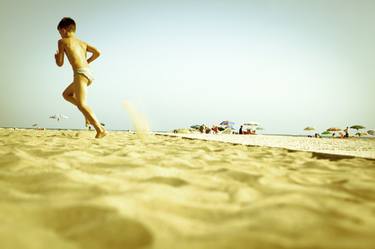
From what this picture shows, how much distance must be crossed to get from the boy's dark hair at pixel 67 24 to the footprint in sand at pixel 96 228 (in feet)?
12.8

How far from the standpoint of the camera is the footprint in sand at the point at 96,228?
2.53ft

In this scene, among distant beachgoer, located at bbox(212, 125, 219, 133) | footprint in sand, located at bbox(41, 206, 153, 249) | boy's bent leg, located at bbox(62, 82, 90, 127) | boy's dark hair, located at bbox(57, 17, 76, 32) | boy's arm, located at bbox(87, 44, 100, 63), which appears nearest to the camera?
footprint in sand, located at bbox(41, 206, 153, 249)

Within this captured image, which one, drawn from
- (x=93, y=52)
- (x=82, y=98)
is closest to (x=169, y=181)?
(x=82, y=98)

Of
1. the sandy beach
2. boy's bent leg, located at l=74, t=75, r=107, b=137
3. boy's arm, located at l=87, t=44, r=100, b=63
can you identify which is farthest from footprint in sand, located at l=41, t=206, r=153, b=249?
boy's arm, located at l=87, t=44, r=100, b=63

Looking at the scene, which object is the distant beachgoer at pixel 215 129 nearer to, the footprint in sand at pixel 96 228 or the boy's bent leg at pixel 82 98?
the boy's bent leg at pixel 82 98

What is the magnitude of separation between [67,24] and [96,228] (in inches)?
162

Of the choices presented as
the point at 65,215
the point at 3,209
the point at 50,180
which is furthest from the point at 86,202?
the point at 50,180

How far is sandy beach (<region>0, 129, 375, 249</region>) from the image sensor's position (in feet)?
2.59

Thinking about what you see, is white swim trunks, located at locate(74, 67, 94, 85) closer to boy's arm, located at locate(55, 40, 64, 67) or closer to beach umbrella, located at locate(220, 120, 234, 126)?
boy's arm, located at locate(55, 40, 64, 67)

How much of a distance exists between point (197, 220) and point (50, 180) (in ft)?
2.65

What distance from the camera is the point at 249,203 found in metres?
1.14

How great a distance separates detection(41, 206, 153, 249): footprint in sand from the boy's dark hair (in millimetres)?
3907

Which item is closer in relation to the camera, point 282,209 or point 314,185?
point 282,209

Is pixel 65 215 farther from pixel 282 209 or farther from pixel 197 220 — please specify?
pixel 282 209
